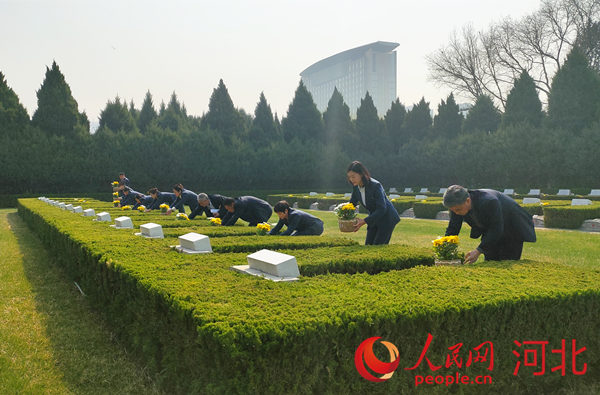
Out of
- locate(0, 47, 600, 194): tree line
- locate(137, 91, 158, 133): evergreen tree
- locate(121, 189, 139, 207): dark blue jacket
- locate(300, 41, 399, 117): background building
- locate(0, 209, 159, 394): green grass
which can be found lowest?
locate(0, 209, 159, 394): green grass

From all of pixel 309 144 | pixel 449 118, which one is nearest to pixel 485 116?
pixel 449 118

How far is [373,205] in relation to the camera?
5781mm

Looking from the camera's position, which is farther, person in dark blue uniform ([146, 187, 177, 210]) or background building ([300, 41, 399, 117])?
background building ([300, 41, 399, 117])

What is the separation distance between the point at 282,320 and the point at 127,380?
1743 millimetres

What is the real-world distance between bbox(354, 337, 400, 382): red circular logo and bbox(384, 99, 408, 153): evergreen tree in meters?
38.8

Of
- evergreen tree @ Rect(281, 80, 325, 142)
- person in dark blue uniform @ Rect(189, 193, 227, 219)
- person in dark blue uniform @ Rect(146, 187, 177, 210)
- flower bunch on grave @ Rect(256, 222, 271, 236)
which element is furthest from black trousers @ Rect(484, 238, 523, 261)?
evergreen tree @ Rect(281, 80, 325, 142)

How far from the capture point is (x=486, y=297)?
9.22 ft

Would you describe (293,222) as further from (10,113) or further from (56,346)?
(10,113)

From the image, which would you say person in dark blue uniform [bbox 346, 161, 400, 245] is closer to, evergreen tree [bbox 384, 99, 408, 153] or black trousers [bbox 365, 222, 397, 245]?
black trousers [bbox 365, 222, 397, 245]

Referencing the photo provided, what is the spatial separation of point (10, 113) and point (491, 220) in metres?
31.0

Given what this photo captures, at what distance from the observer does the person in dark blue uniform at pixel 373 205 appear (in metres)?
5.70

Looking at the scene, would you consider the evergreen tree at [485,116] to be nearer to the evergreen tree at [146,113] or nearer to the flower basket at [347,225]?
the evergreen tree at [146,113]

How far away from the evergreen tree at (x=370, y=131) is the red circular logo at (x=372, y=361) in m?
37.0

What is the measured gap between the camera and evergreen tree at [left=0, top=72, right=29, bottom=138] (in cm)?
2792
